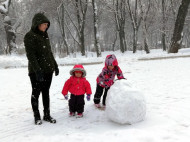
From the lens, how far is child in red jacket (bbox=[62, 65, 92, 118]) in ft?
13.7

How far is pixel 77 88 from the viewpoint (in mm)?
4180

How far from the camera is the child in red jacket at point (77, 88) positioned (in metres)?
4.18

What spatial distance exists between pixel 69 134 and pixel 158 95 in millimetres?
3055

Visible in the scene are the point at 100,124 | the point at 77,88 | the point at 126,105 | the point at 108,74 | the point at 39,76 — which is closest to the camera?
the point at 126,105

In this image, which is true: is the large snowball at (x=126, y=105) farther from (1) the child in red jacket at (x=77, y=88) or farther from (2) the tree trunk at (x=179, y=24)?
(2) the tree trunk at (x=179, y=24)

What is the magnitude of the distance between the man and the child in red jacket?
42 cm

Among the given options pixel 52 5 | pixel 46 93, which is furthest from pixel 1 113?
pixel 52 5

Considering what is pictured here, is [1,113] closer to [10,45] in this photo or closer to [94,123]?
[94,123]

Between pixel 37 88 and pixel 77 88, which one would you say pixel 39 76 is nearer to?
pixel 37 88

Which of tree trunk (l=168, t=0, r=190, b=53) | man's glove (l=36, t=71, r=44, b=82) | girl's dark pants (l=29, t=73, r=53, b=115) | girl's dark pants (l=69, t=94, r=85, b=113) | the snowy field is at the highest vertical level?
tree trunk (l=168, t=0, r=190, b=53)

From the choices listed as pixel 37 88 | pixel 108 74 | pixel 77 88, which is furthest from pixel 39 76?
pixel 108 74

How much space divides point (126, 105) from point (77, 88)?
1.16 m

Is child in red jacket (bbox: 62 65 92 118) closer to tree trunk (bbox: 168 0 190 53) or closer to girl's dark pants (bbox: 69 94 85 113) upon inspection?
girl's dark pants (bbox: 69 94 85 113)

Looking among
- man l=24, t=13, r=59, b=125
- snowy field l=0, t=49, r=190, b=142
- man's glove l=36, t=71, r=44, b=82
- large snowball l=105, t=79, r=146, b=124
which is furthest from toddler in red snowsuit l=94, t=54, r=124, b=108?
man's glove l=36, t=71, r=44, b=82
